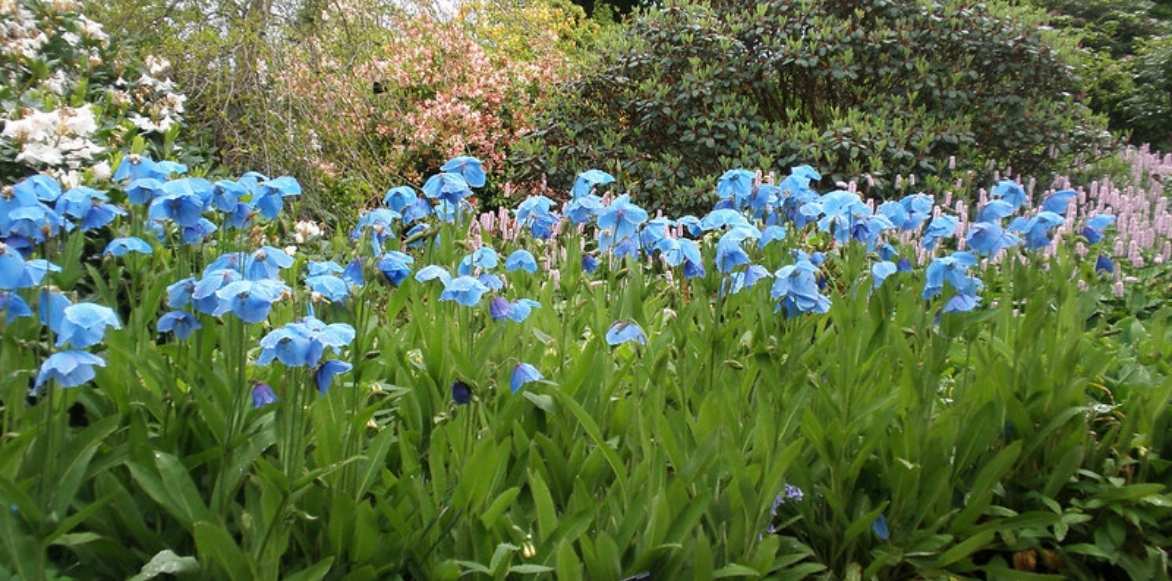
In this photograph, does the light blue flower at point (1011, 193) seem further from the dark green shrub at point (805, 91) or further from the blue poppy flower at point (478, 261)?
the dark green shrub at point (805, 91)

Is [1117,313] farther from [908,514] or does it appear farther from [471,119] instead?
[471,119]

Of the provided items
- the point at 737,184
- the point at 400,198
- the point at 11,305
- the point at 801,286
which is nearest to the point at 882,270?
the point at 801,286

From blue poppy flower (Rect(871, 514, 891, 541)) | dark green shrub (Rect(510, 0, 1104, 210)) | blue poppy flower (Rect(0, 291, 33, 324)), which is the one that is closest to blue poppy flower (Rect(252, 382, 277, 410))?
blue poppy flower (Rect(0, 291, 33, 324))

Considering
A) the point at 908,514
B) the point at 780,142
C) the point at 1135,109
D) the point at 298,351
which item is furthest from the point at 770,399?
the point at 1135,109

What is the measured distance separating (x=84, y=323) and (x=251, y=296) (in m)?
0.23

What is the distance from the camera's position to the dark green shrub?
5.29 metres

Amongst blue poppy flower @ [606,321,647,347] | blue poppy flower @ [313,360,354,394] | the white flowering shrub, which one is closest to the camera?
blue poppy flower @ [313,360,354,394]

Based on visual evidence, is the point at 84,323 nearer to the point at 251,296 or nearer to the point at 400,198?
the point at 251,296

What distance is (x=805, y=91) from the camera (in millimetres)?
5914

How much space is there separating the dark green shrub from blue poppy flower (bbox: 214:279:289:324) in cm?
386

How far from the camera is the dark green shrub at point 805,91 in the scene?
529 centimetres

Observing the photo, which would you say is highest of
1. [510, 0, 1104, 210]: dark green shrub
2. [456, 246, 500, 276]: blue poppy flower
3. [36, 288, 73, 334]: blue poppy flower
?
[36, 288, 73, 334]: blue poppy flower

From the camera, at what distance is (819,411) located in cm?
219

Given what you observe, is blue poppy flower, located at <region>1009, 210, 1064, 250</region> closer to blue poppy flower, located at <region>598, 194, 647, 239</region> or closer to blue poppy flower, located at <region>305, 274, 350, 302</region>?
blue poppy flower, located at <region>598, 194, 647, 239</region>
